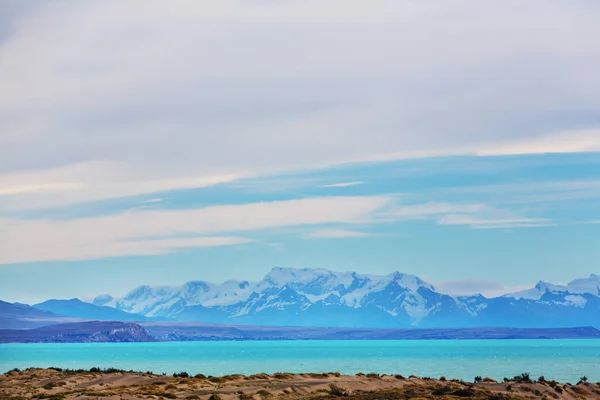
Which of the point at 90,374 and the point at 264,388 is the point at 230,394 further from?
the point at 90,374

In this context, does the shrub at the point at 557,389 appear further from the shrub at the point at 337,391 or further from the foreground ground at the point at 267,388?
the shrub at the point at 337,391

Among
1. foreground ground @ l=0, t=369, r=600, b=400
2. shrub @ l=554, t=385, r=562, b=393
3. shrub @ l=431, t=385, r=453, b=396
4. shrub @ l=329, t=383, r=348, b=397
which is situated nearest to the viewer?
foreground ground @ l=0, t=369, r=600, b=400

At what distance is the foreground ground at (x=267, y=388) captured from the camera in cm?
5819

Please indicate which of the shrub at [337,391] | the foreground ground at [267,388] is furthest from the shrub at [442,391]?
the shrub at [337,391]

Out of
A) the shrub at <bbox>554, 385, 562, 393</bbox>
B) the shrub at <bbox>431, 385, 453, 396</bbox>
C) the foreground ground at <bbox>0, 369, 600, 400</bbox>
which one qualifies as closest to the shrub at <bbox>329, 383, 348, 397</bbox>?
→ the foreground ground at <bbox>0, 369, 600, 400</bbox>

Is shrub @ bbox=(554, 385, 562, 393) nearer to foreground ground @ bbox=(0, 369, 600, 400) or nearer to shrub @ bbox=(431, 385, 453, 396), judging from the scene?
foreground ground @ bbox=(0, 369, 600, 400)

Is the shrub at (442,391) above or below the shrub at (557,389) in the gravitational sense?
above

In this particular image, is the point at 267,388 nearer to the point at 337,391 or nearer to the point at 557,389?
the point at 337,391

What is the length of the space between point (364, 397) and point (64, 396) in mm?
18854

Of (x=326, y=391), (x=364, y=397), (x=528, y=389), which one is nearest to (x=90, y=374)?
(x=326, y=391)

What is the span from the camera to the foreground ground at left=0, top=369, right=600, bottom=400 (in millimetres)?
58188

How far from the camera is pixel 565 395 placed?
65688 millimetres

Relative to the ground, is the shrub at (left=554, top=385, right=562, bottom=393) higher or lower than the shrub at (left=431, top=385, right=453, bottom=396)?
lower

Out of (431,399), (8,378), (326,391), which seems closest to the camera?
(431,399)
